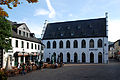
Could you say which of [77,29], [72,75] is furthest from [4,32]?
[77,29]

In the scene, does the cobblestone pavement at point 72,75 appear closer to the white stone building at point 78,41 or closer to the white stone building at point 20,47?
the white stone building at point 20,47

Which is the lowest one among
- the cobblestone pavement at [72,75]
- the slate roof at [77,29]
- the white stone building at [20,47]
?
the cobblestone pavement at [72,75]

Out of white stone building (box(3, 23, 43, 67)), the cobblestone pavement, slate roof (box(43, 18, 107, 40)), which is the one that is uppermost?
slate roof (box(43, 18, 107, 40))

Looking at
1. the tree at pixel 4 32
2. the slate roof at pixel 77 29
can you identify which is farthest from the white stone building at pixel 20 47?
the slate roof at pixel 77 29

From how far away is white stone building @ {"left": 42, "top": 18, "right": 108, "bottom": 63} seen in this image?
39.4m

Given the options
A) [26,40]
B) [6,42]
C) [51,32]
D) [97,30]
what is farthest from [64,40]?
[6,42]

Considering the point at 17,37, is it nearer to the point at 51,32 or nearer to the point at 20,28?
the point at 20,28

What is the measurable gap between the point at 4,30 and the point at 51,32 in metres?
29.5

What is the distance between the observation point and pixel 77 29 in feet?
144

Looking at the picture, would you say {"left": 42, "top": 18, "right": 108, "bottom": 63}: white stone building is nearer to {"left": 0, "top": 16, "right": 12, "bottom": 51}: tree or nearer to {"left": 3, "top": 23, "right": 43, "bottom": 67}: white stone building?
{"left": 3, "top": 23, "right": 43, "bottom": 67}: white stone building

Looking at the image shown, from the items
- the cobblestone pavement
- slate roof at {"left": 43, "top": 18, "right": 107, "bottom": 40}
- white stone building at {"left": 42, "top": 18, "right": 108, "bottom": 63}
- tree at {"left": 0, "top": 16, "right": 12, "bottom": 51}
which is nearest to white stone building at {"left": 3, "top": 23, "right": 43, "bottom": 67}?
tree at {"left": 0, "top": 16, "right": 12, "bottom": 51}

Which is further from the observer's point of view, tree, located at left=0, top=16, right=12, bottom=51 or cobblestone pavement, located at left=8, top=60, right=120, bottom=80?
tree, located at left=0, top=16, right=12, bottom=51

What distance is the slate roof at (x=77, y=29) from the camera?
134 ft

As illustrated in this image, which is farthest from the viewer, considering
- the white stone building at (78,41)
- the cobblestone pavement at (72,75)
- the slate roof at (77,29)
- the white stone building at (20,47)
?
the slate roof at (77,29)
